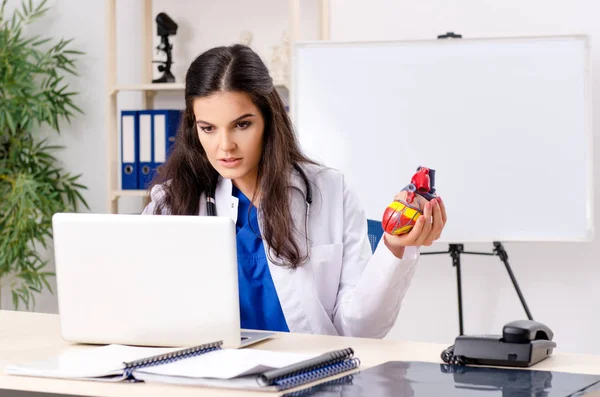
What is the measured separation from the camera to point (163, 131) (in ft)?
11.4

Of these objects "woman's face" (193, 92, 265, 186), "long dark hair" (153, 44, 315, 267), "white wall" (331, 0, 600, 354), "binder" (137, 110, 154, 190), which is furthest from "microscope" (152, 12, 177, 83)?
"woman's face" (193, 92, 265, 186)

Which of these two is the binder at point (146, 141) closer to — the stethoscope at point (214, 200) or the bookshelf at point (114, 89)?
the bookshelf at point (114, 89)

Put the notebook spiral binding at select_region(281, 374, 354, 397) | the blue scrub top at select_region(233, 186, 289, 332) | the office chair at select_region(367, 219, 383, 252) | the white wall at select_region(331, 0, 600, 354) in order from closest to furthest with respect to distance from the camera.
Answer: the notebook spiral binding at select_region(281, 374, 354, 397) → the blue scrub top at select_region(233, 186, 289, 332) → the office chair at select_region(367, 219, 383, 252) → the white wall at select_region(331, 0, 600, 354)

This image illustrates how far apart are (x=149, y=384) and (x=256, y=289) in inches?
29.4

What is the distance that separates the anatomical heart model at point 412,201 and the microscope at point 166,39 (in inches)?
91.1

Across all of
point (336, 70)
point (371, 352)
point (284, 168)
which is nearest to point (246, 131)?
point (284, 168)

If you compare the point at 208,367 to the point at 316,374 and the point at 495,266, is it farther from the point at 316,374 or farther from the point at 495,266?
the point at 495,266

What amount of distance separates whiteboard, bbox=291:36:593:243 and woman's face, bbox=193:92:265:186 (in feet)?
3.87

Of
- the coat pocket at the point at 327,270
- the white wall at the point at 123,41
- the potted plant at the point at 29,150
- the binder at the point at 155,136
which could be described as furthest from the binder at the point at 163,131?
the coat pocket at the point at 327,270

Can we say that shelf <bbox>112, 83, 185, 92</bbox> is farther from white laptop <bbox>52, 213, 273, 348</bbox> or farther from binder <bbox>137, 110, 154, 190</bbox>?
white laptop <bbox>52, 213, 273, 348</bbox>

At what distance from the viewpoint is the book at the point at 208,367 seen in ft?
3.74

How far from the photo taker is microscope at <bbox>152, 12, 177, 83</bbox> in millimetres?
3582

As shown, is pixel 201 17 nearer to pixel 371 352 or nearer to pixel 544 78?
pixel 544 78

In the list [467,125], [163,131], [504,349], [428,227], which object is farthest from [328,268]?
[163,131]
